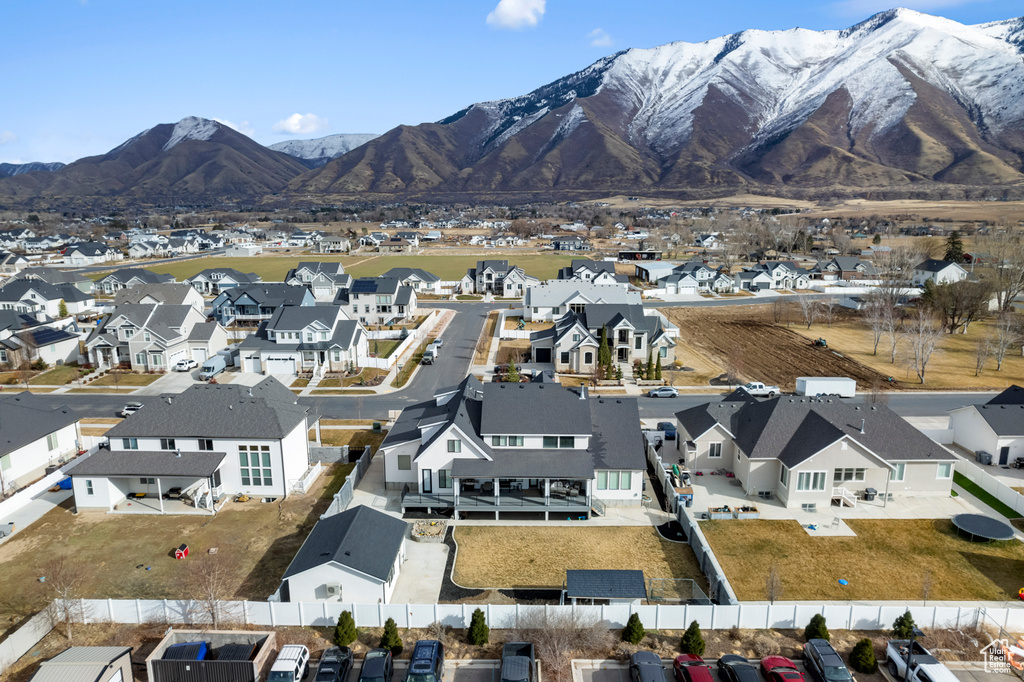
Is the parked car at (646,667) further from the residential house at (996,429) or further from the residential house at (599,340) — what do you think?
the residential house at (599,340)

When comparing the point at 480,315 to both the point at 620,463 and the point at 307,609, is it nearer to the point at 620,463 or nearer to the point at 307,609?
the point at 620,463

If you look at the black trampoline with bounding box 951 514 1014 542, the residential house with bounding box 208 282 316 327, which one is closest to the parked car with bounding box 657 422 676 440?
the black trampoline with bounding box 951 514 1014 542

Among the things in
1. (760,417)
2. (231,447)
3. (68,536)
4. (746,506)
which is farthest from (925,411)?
(68,536)

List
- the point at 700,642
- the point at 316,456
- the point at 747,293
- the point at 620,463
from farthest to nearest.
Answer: the point at 747,293 → the point at 316,456 → the point at 620,463 → the point at 700,642

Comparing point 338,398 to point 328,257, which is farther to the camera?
point 328,257

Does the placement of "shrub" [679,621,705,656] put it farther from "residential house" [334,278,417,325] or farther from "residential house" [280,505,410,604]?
"residential house" [334,278,417,325]

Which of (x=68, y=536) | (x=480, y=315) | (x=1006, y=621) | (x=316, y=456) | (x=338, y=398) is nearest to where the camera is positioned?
(x=1006, y=621)

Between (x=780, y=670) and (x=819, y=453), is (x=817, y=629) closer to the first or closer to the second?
(x=780, y=670)
